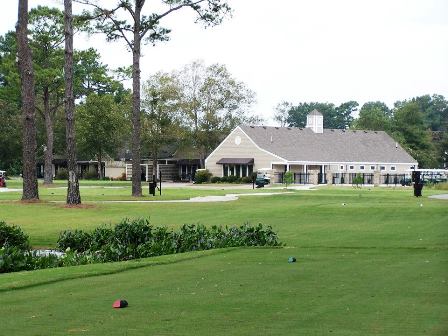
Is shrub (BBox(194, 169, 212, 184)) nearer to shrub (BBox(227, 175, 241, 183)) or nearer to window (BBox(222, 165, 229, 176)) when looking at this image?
window (BBox(222, 165, 229, 176))

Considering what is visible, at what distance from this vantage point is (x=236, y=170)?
3573 inches

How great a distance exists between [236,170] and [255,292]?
80337 mm

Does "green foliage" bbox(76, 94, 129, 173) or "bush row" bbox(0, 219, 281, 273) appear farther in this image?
"green foliage" bbox(76, 94, 129, 173)

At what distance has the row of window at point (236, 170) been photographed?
90.0 meters

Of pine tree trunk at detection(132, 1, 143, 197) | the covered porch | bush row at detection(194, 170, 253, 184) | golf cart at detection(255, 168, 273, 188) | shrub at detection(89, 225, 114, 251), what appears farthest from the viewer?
the covered porch

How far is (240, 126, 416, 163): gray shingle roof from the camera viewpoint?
89.1m

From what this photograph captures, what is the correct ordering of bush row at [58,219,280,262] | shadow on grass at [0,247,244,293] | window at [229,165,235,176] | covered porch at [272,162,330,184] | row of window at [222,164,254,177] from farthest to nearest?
1. window at [229,165,235,176]
2. row of window at [222,164,254,177]
3. covered porch at [272,162,330,184]
4. bush row at [58,219,280,262]
5. shadow on grass at [0,247,244,293]

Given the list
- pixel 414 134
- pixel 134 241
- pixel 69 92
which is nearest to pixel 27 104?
pixel 69 92

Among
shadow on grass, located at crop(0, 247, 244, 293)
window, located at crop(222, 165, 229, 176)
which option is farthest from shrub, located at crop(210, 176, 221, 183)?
shadow on grass, located at crop(0, 247, 244, 293)

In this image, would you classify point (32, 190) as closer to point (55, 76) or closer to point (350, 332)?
point (350, 332)

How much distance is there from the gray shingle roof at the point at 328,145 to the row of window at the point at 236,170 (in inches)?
132

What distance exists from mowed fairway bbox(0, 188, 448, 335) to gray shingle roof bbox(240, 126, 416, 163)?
67928 millimetres

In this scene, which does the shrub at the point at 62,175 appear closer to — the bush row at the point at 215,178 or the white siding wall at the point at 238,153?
the white siding wall at the point at 238,153

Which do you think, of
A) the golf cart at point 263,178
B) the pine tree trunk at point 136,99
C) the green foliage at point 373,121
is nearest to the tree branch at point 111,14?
the pine tree trunk at point 136,99
